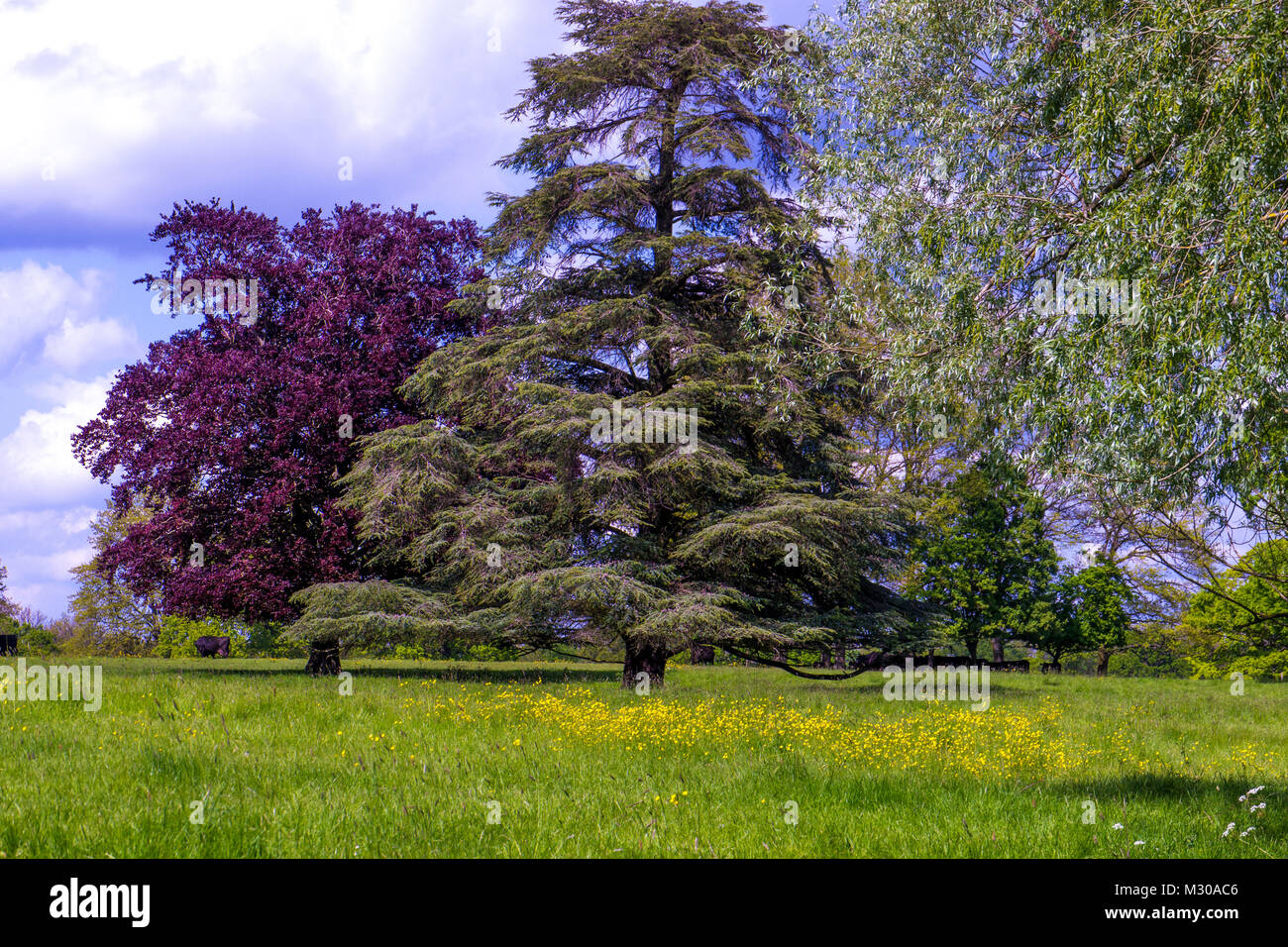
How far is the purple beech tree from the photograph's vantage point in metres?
20.2

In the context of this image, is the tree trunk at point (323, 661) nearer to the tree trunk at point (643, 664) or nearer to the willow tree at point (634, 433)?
the willow tree at point (634, 433)

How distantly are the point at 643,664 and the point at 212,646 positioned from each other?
25704 mm

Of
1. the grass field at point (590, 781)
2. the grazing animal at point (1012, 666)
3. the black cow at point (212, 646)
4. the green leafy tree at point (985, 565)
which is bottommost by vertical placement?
the grazing animal at point (1012, 666)

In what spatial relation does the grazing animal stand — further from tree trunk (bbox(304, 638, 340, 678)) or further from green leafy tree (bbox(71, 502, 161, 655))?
green leafy tree (bbox(71, 502, 161, 655))

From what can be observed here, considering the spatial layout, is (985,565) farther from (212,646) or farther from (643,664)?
(212,646)

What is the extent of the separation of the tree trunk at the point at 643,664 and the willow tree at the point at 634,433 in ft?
0.23

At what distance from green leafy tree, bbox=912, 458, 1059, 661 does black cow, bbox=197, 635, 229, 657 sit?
95.0 feet

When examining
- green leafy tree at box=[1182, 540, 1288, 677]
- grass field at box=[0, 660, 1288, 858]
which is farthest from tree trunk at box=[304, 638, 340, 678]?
green leafy tree at box=[1182, 540, 1288, 677]

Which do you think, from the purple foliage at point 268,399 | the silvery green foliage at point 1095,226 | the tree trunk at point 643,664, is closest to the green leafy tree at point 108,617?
the purple foliage at point 268,399

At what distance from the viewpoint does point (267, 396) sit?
21.0 m

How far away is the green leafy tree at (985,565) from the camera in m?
32.0

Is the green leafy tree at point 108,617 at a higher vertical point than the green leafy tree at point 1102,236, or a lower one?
lower

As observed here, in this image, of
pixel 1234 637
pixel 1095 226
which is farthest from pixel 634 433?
pixel 1234 637
